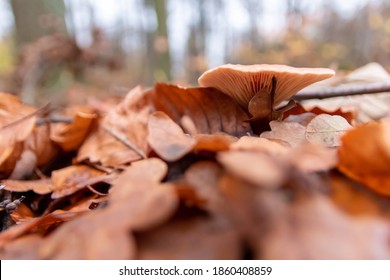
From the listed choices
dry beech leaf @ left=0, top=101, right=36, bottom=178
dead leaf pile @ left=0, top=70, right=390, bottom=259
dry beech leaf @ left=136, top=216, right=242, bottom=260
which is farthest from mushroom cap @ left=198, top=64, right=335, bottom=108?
dry beech leaf @ left=0, top=101, right=36, bottom=178

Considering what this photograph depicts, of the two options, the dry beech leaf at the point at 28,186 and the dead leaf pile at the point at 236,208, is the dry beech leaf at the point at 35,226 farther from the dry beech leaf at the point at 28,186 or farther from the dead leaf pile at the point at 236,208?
the dry beech leaf at the point at 28,186

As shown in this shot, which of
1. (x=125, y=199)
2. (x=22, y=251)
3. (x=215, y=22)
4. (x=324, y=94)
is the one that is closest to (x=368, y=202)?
(x=125, y=199)

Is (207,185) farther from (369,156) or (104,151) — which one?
(104,151)

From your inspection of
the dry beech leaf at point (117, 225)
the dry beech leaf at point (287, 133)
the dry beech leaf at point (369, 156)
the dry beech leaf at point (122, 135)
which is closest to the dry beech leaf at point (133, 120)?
the dry beech leaf at point (122, 135)

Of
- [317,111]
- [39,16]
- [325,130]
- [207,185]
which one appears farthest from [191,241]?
[39,16]
